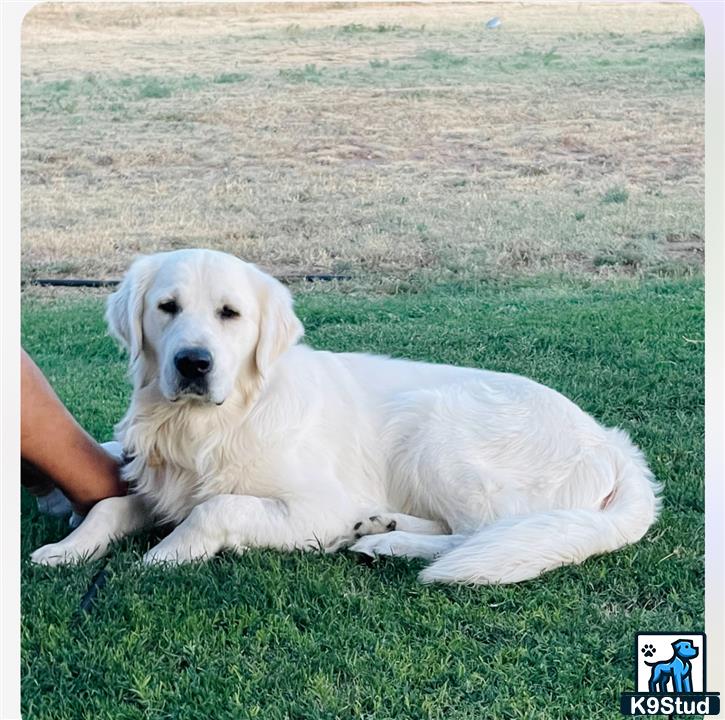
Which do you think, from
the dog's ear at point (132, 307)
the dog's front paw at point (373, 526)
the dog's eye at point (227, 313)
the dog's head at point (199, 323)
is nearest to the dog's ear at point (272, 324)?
the dog's head at point (199, 323)

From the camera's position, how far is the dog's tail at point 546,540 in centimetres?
311

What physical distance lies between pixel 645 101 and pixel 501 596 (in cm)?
333

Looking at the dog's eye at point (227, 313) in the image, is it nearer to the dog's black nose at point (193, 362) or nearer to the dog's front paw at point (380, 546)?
the dog's black nose at point (193, 362)

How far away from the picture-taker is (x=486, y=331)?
5.79 m

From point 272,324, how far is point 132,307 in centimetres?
47

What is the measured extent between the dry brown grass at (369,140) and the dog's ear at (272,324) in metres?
0.85

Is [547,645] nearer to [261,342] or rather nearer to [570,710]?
[570,710]

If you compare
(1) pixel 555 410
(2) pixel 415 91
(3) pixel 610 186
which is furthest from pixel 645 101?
(1) pixel 555 410

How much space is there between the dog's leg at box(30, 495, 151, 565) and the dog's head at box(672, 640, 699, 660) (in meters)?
1.82

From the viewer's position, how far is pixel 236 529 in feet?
10.9

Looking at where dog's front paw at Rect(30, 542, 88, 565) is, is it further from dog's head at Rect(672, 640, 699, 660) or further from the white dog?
dog's head at Rect(672, 640, 699, 660)

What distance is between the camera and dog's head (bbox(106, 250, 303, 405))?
3.25m

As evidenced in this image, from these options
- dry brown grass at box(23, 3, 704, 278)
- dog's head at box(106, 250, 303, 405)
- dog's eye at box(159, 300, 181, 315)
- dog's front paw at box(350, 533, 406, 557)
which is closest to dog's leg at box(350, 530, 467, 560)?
dog's front paw at box(350, 533, 406, 557)
